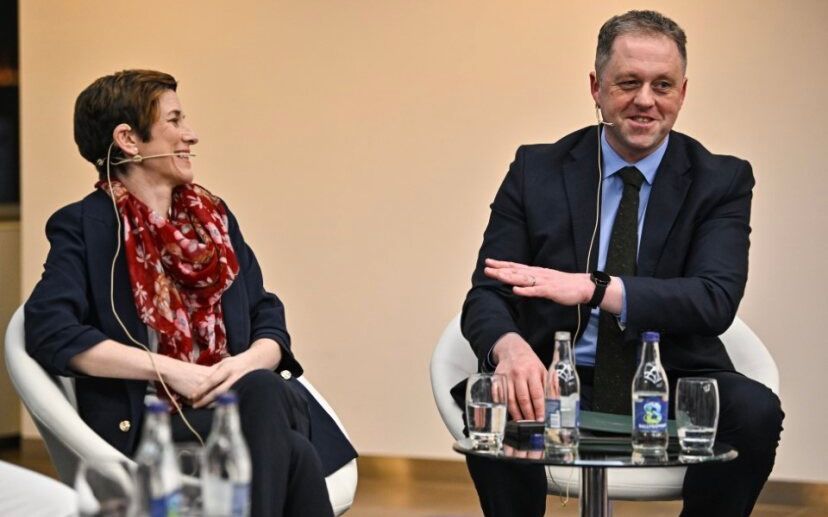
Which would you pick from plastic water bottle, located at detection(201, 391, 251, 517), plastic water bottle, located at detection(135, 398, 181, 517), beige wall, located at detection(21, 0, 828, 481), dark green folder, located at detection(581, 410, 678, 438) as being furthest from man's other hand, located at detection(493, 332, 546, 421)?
beige wall, located at detection(21, 0, 828, 481)

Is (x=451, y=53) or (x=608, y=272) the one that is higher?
(x=451, y=53)

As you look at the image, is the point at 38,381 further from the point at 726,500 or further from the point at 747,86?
the point at 747,86

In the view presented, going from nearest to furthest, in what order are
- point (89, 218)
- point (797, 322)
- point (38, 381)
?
point (38, 381), point (89, 218), point (797, 322)

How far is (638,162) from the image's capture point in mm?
3523

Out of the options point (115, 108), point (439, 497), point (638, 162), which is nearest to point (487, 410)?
point (638, 162)

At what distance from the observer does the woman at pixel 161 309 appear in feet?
10.1

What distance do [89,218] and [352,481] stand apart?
0.89 metres

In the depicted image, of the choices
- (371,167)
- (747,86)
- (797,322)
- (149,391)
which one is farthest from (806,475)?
(149,391)

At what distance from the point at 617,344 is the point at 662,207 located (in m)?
0.38

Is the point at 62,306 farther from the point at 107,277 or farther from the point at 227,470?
the point at 227,470

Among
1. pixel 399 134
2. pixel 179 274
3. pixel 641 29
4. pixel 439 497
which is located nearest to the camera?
pixel 179 274

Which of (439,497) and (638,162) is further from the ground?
(638,162)

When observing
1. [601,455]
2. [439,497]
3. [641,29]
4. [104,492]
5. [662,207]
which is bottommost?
[439,497]

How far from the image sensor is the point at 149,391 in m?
3.22
